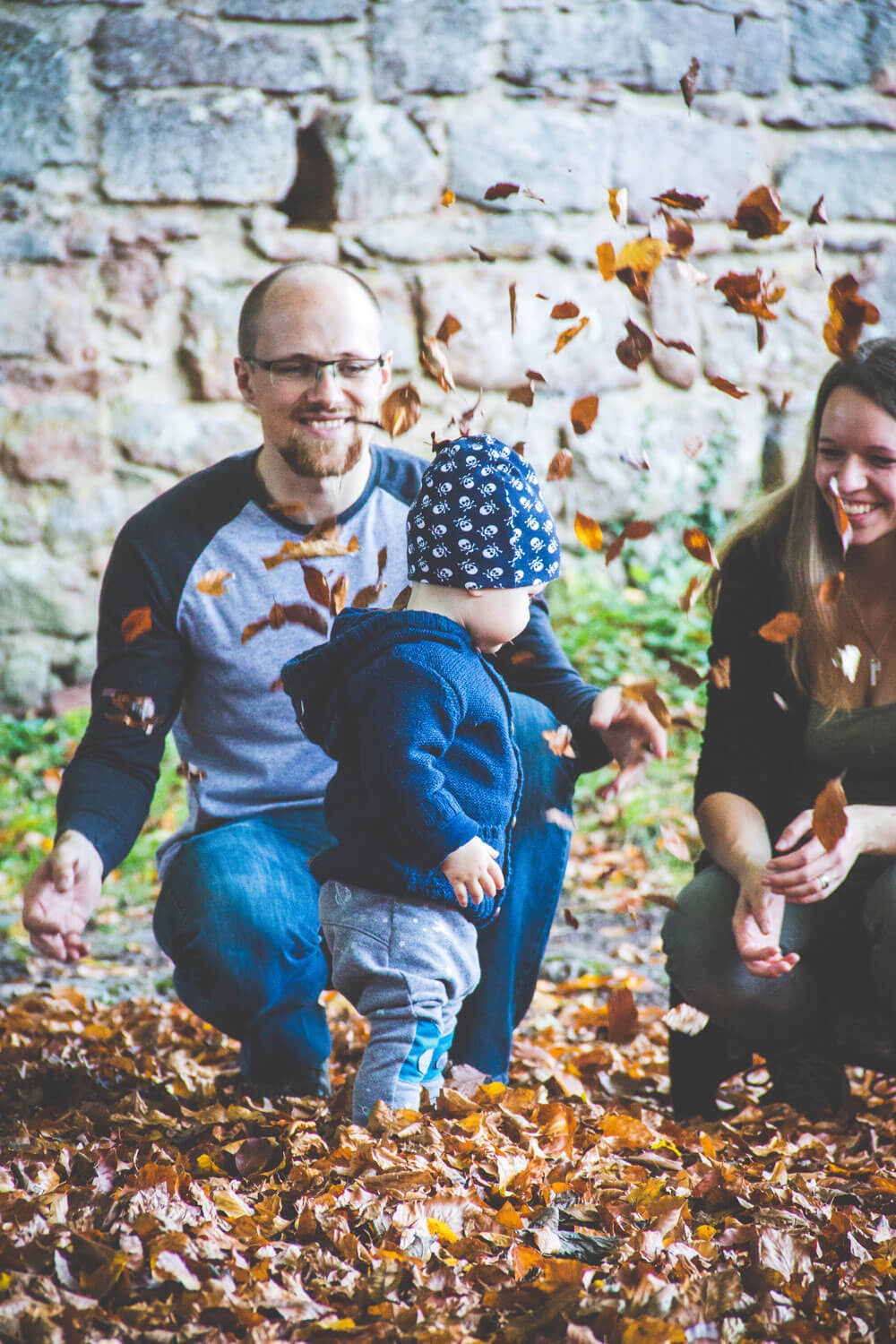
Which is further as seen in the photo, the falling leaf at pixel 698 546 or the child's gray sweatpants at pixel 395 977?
the falling leaf at pixel 698 546

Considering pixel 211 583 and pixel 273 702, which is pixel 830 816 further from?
pixel 211 583

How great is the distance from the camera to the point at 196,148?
15.0ft

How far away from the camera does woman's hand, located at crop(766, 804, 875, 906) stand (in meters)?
2.09

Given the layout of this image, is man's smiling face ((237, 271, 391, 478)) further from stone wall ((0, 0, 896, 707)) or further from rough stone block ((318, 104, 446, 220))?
rough stone block ((318, 104, 446, 220))

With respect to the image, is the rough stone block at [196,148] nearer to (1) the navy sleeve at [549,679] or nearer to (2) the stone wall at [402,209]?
(2) the stone wall at [402,209]

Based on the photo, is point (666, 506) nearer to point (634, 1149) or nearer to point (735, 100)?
point (735, 100)

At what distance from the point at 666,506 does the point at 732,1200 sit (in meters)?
3.74

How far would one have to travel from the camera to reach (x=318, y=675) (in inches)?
77.7

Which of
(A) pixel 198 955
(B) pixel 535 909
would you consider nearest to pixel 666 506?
(B) pixel 535 909

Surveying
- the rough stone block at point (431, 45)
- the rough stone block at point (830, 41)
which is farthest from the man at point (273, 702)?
the rough stone block at point (830, 41)

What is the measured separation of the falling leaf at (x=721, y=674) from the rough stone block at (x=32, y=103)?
3.34 metres

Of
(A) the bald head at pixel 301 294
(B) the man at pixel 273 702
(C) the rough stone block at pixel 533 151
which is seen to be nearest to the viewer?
(B) the man at pixel 273 702

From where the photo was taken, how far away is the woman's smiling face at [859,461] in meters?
2.27

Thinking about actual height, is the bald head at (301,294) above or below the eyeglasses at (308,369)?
above
